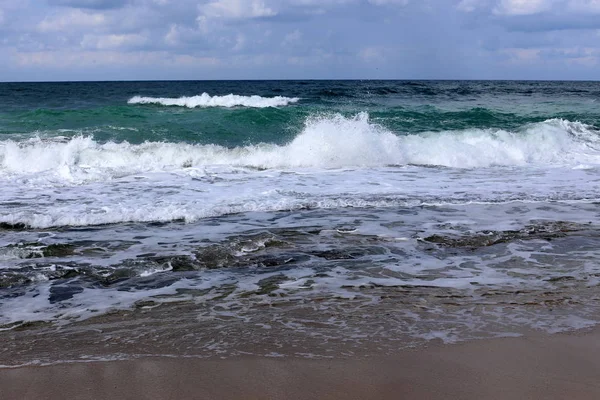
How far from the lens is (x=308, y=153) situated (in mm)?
13492

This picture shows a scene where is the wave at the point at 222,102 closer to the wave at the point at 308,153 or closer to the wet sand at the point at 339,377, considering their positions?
the wave at the point at 308,153

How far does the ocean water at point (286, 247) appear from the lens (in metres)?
4.19

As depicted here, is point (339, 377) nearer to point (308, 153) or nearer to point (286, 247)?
point (286, 247)

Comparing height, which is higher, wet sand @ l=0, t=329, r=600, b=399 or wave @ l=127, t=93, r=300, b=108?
wave @ l=127, t=93, r=300, b=108

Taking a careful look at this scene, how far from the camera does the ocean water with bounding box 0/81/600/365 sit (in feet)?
13.7

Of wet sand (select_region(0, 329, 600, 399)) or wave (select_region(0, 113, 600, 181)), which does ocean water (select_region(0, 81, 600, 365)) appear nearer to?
wave (select_region(0, 113, 600, 181))

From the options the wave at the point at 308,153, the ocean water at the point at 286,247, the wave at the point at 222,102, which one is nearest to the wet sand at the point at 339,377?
the ocean water at the point at 286,247

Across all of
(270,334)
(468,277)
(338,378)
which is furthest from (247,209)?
(338,378)

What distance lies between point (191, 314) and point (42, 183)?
675 cm

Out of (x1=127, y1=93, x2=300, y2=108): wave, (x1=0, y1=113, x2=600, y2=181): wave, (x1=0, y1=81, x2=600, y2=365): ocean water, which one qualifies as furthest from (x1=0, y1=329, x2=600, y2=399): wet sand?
(x1=127, y1=93, x2=300, y2=108): wave

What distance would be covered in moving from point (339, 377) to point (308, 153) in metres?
10.3

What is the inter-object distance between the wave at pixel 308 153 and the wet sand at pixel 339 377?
7.92m

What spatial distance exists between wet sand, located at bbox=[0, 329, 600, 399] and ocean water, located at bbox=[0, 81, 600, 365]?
19 cm

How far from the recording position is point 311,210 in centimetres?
823
